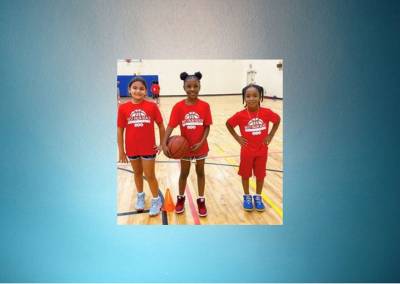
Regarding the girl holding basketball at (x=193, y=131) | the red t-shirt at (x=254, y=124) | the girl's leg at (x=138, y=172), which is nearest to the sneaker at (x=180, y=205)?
the girl holding basketball at (x=193, y=131)

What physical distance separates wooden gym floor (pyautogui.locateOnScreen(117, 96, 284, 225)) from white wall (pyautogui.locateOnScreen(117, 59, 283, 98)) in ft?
0.27

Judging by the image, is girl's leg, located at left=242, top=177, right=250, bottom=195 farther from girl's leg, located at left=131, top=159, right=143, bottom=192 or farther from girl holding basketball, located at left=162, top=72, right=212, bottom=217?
girl's leg, located at left=131, top=159, right=143, bottom=192

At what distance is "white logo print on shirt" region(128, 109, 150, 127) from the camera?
72.9 inches

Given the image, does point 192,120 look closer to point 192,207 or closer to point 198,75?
point 198,75

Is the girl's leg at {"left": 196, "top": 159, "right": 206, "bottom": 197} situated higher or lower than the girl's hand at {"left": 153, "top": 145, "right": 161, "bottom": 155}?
lower

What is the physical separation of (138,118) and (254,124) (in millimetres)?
643

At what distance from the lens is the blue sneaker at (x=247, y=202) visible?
1870 millimetres

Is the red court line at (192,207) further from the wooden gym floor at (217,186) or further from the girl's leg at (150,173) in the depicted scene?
the girl's leg at (150,173)

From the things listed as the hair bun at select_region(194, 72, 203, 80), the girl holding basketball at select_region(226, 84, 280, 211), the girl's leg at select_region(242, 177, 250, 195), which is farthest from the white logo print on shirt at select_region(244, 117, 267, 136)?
the hair bun at select_region(194, 72, 203, 80)

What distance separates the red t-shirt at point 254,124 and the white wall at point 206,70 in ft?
0.43
